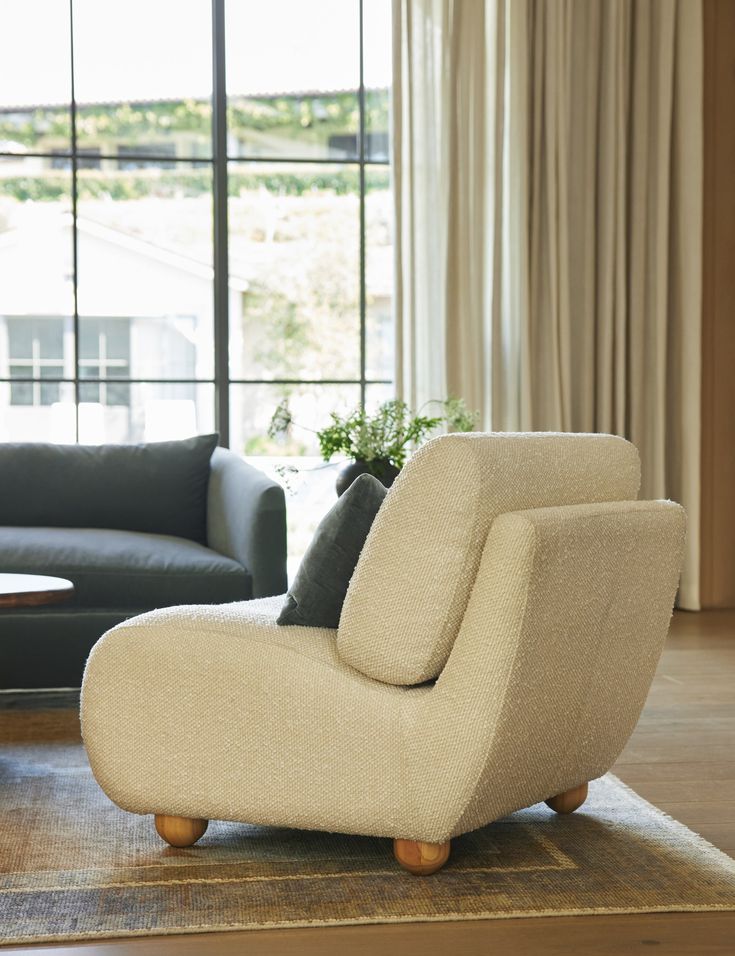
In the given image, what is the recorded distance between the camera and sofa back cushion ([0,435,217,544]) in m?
4.23

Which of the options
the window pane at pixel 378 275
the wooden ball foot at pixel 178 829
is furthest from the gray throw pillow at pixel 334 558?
the window pane at pixel 378 275

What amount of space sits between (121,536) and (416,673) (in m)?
1.97

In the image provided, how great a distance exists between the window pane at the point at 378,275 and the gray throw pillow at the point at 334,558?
10.6 feet

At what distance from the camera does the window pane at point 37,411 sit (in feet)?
17.5

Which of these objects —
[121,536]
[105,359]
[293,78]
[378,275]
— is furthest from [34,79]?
[121,536]

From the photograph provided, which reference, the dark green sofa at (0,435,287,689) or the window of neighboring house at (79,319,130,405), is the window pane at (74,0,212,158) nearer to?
the window of neighboring house at (79,319,130,405)

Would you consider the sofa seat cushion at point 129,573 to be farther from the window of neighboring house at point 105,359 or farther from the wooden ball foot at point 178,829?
the window of neighboring house at point 105,359

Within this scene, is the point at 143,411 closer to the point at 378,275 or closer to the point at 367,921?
the point at 378,275

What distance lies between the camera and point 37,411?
17.6ft

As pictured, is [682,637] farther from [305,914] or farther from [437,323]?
[305,914]

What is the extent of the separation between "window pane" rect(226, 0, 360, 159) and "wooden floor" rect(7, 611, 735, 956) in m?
3.03

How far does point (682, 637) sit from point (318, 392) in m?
1.93

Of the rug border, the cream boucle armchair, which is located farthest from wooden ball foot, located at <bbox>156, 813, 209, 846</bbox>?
the rug border

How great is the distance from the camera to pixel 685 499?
5.42 metres
